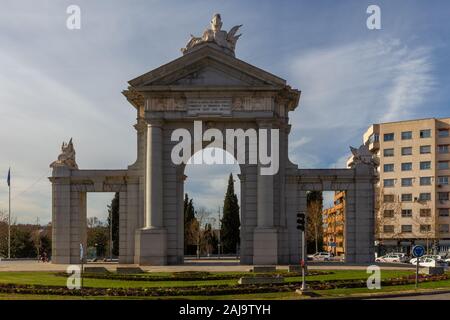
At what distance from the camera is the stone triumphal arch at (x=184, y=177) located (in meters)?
54.1

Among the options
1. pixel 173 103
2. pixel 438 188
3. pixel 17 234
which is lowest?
pixel 17 234

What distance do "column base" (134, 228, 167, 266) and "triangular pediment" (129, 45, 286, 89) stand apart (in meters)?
12.2

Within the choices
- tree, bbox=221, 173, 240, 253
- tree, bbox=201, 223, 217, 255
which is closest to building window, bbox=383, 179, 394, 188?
tree, bbox=221, 173, 240, 253

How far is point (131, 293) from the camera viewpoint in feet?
97.2

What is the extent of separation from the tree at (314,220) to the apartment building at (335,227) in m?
6.45

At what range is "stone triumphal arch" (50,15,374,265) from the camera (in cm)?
5406

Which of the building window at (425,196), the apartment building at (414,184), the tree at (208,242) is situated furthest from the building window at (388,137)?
the tree at (208,242)

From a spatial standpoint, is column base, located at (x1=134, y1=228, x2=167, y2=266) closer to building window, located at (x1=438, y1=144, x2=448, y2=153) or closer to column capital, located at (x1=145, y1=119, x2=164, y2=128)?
column capital, located at (x1=145, y1=119, x2=164, y2=128)

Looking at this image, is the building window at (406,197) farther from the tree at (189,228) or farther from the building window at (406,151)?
the tree at (189,228)

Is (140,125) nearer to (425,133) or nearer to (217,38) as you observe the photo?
(217,38)
